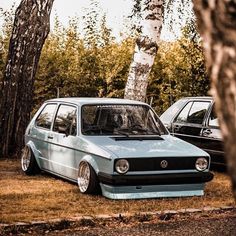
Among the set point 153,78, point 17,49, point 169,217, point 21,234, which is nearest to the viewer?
point 21,234

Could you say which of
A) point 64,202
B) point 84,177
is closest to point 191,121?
point 84,177

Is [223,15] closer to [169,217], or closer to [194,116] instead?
[169,217]

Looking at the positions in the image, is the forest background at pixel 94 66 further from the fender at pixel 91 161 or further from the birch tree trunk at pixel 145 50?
the fender at pixel 91 161

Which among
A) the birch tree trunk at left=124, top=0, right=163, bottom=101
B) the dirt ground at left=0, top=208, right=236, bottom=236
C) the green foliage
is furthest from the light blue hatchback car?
the green foliage

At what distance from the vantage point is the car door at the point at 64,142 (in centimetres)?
927

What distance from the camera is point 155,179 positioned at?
27.2 feet

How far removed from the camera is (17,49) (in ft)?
44.2

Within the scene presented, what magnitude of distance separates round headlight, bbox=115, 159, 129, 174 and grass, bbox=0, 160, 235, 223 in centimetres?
41

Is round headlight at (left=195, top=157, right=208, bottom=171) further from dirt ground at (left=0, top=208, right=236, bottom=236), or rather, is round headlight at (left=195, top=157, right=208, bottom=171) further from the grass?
dirt ground at (left=0, top=208, right=236, bottom=236)

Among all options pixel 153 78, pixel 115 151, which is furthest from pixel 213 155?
pixel 153 78

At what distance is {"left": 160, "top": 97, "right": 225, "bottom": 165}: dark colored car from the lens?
11.6m

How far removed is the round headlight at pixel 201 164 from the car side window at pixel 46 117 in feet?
9.64

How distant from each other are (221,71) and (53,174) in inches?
335

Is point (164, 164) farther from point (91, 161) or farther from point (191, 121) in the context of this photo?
point (191, 121)
